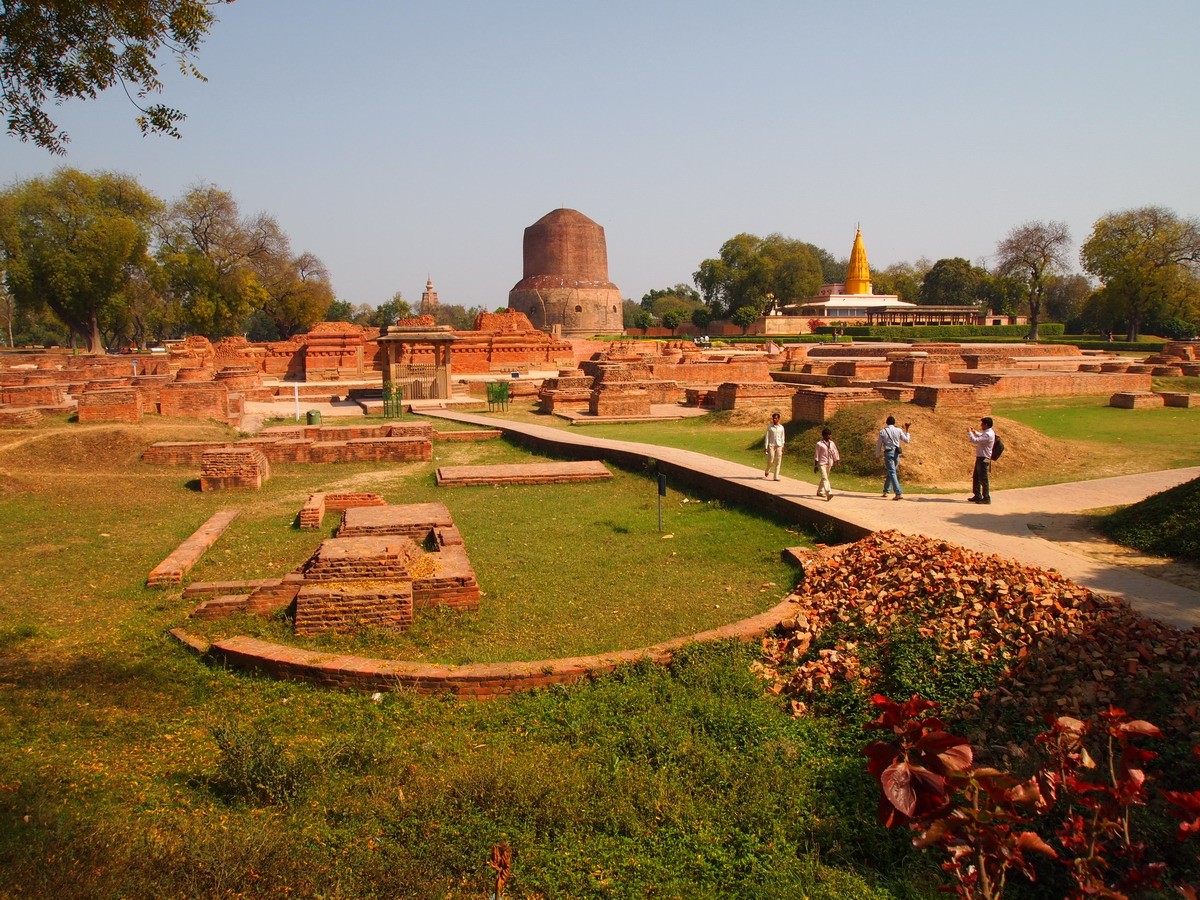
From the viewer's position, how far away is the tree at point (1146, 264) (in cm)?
3694

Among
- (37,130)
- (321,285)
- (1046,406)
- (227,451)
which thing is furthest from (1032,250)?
(37,130)

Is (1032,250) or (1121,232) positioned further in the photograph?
(1032,250)

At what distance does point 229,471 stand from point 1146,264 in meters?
41.0

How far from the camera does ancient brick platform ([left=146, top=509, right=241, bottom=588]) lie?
591cm

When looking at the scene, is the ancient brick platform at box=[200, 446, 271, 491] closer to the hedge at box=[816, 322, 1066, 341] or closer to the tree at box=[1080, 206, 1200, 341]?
the hedge at box=[816, 322, 1066, 341]

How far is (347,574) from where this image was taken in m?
5.21

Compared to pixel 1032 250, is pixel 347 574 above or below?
below

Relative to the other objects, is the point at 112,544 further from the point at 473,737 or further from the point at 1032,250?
the point at 1032,250

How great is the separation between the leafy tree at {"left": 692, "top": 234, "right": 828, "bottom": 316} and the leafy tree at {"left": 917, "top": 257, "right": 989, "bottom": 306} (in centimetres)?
897

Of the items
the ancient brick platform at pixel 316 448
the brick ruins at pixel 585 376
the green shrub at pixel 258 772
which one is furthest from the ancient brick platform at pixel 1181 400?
the green shrub at pixel 258 772

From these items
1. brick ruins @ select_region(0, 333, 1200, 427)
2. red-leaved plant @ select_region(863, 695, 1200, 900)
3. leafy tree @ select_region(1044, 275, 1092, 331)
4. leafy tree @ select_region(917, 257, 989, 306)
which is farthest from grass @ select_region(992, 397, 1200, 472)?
leafy tree @ select_region(1044, 275, 1092, 331)

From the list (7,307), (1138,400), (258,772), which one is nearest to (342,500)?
(258,772)

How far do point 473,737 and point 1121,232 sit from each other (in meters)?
44.8

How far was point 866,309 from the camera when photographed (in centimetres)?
5488
